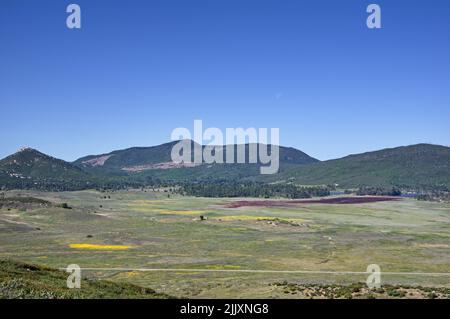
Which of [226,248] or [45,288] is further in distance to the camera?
[226,248]

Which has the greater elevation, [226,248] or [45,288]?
[45,288]

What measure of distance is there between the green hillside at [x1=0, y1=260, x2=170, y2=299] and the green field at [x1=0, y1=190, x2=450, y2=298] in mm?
10702

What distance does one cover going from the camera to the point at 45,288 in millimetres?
26062

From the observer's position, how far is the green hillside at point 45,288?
23.0 metres

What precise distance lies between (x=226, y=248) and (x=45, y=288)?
182 ft

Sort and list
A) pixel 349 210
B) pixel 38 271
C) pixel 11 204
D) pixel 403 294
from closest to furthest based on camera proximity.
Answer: pixel 38 271 < pixel 403 294 < pixel 11 204 < pixel 349 210

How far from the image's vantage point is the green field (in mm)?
50791

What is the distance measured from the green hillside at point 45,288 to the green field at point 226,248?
35.1 ft

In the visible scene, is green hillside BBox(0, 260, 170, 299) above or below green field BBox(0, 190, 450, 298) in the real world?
above

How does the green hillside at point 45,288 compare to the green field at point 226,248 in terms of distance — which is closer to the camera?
the green hillside at point 45,288
